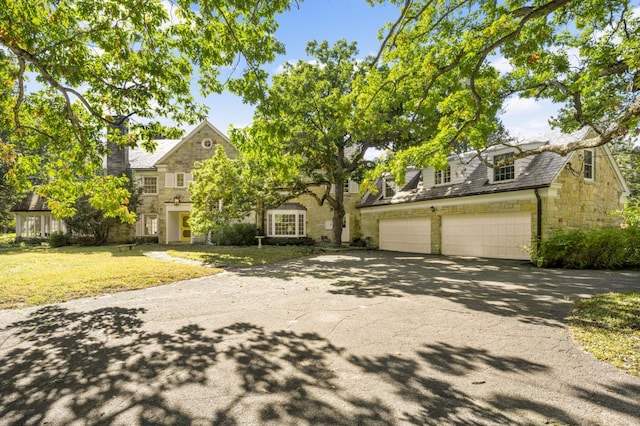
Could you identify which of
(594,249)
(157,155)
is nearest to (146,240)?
(157,155)

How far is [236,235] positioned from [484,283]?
17.7 metres

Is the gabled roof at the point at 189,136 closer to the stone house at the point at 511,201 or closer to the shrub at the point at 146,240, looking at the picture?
the shrub at the point at 146,240

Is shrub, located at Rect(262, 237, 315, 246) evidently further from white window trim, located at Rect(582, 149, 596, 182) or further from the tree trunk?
white window trim, located at Rect(582, 149, 596, 182)

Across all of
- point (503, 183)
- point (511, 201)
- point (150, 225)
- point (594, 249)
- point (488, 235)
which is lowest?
point (594, 249)

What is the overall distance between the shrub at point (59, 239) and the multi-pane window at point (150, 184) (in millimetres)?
6496

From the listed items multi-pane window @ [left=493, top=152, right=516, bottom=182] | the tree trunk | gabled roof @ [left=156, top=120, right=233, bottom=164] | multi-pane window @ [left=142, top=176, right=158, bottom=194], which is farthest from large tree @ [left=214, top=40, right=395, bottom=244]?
multi-pane window @ [left=142, top=176, right=158, bottom=194]

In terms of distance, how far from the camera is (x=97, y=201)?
8516 millimetres

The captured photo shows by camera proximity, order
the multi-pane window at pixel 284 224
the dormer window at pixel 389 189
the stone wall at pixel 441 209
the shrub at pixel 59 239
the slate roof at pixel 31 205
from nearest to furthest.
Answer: the stone wall at pixel 441 209
the dormer window at pixel 389 189
the shrub at pixel 59 239
the multi-pane window at pixel 284 224
the slate roof at pixel 31 205

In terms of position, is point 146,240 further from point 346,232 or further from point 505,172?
point 505,172

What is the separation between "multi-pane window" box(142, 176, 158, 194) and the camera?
26.7 metres

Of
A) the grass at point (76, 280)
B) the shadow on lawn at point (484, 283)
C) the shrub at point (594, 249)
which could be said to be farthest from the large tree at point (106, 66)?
the shrub at point (594, 249)

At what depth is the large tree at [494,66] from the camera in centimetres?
658

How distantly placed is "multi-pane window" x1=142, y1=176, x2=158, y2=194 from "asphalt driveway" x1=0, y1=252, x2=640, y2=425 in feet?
71.1

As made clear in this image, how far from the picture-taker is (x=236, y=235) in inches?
915
